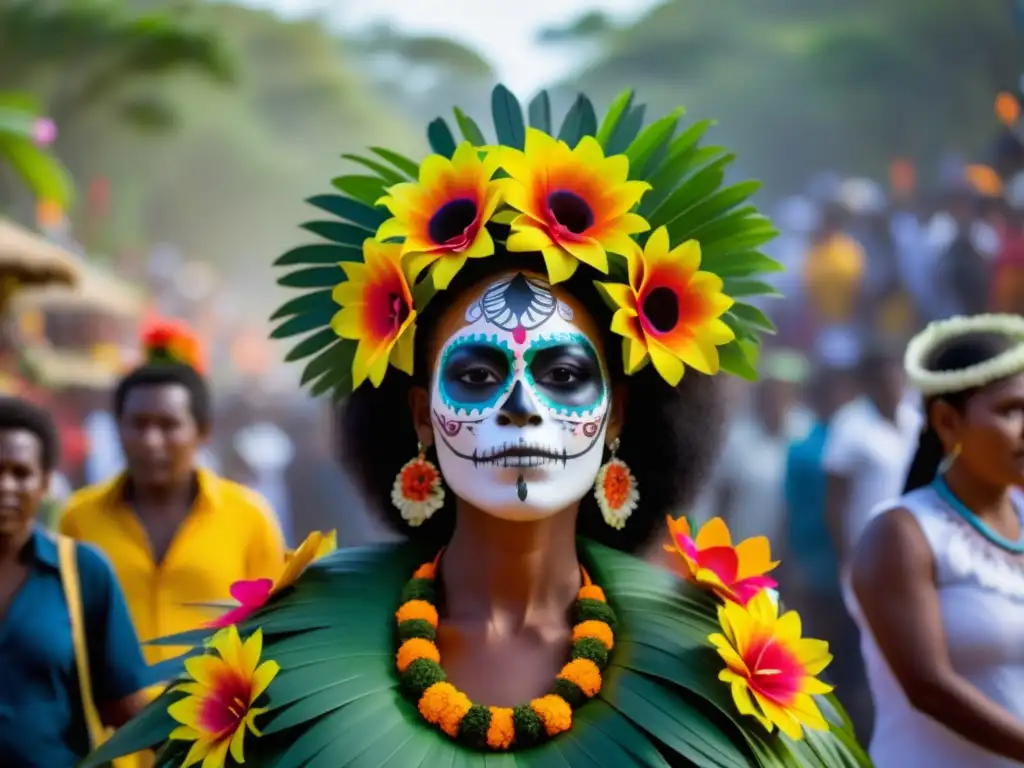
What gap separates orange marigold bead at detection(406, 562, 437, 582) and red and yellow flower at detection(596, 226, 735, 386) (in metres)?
0.61

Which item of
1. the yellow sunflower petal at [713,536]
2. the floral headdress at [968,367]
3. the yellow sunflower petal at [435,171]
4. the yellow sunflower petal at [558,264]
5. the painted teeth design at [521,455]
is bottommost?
the yellow sunflower petal at [713,536]

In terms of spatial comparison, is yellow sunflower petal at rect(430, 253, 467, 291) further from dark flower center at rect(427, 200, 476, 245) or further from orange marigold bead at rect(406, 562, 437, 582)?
orange marigold bead at rect(406, 562, 437, 582)

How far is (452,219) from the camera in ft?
9.05

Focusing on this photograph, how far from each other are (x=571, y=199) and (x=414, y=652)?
950mm

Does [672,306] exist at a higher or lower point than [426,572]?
higher

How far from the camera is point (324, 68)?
21.7m

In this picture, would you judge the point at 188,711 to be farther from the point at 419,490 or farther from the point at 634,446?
the point at 634,446

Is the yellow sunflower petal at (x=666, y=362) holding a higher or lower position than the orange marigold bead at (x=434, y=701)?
higher

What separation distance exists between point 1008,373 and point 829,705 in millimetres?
1009

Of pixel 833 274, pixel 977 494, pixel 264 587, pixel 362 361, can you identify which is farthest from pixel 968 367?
pixel 833 274

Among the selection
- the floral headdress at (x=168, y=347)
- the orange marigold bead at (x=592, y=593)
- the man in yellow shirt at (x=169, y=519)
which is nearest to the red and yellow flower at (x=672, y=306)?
the orange marigold bead at (x=592, y=593)

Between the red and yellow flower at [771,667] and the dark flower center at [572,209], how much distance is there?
814 mm

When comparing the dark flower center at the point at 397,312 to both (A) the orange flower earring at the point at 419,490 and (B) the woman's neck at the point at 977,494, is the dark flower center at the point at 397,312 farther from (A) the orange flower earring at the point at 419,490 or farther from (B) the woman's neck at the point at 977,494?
(B) the woman's neck at the point at 977,494

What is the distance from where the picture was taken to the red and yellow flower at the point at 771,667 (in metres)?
2.55
